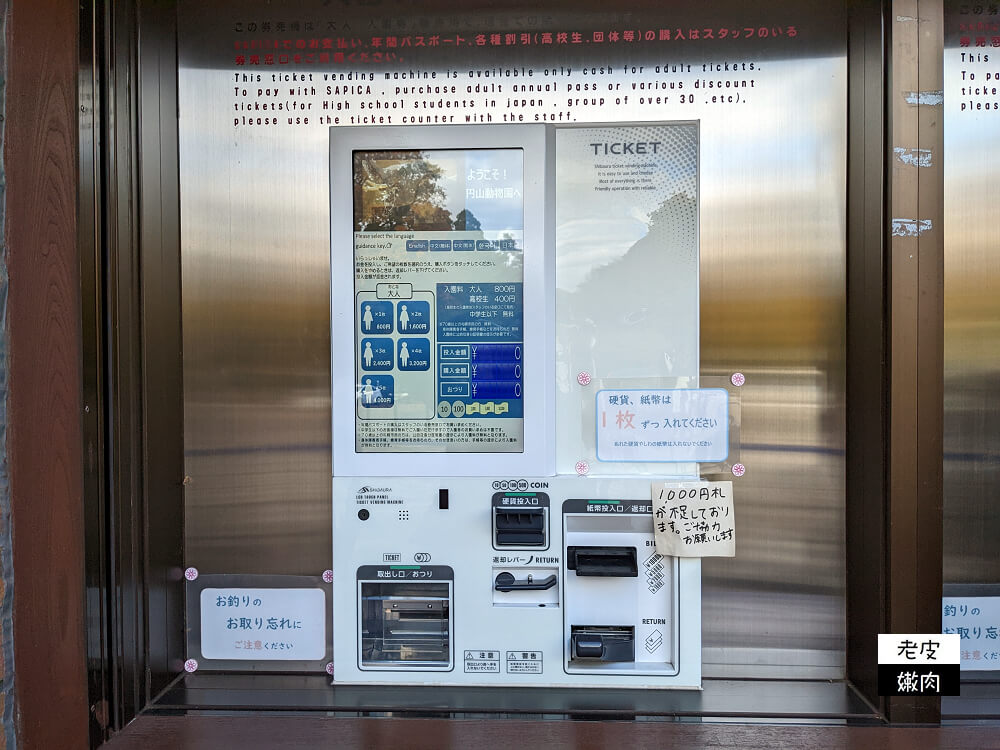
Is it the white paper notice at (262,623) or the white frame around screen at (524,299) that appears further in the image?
A: the white paper notice at (262,623)

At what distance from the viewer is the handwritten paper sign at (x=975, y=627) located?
6.32 ft

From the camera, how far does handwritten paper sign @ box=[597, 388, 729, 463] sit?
1900 mm

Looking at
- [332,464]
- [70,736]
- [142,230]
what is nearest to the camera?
[70,736]

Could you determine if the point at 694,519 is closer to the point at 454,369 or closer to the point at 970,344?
the point at 454,369

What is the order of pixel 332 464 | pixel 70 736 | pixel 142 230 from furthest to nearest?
1. pixel 332 464
2. pixel 142 230
3. pixel 70 736

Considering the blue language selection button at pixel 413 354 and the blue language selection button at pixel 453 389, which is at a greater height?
the blue language selection button at pixel 413 354

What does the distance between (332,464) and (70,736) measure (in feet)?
2.75

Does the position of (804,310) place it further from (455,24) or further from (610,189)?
(455,24)

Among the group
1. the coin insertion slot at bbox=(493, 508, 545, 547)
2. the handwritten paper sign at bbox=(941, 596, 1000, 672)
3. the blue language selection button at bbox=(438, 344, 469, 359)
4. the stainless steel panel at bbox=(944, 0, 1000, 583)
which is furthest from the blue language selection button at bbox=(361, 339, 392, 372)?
the handwritten paper sign at bbox=(941, 596, 1000, 672)

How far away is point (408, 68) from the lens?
1.99m

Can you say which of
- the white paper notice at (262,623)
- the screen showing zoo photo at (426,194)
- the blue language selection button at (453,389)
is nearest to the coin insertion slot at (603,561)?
the blue language selection button at (453,389)

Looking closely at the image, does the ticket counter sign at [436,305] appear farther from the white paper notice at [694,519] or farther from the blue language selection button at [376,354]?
the white paper notice at [694,519]

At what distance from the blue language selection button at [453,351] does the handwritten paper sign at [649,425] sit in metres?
0.37

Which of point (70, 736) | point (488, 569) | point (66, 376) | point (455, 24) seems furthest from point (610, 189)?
point (70, 736)
